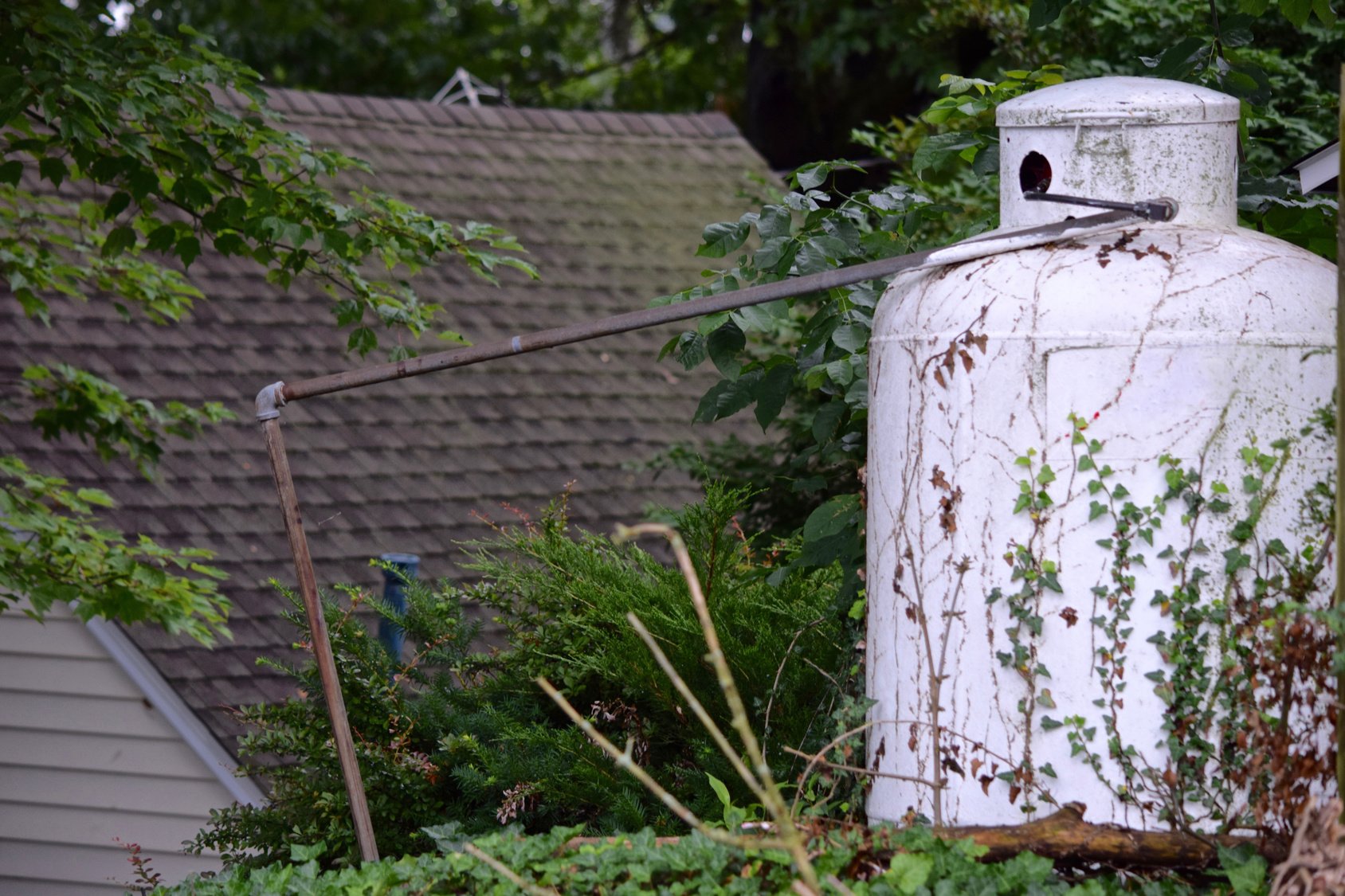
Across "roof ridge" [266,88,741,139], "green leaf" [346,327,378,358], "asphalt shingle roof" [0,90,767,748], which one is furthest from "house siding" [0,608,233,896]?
"roof ridge" [266,88,741,139]

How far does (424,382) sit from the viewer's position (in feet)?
28.8

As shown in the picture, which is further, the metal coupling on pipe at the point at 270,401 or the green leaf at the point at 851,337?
the green leaf at the point at 851,337

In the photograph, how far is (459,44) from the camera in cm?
1956

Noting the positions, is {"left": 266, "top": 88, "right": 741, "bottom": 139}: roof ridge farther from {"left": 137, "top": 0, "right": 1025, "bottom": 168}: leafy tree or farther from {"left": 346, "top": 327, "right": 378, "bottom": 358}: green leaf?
{"left": 346, "top": 327, "right": 378, "bottom": 358}: green leaf

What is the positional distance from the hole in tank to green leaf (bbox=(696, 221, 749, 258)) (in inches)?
31.2

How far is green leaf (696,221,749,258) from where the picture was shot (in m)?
3.74

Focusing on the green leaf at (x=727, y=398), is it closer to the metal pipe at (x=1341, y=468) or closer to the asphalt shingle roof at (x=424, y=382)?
the metal pipe at (x=1341, y=468)

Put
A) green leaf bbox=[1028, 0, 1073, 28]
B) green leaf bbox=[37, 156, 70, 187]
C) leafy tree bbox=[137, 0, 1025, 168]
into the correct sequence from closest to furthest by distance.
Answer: green leaf bbox=[1028, 0, 1073, 28], green leaf bbox=[37, 156, 70, 187], leafy tree bbox=[137, 0, 1025, 168]

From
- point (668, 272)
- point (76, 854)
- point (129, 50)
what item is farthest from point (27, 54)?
point (668, 272)

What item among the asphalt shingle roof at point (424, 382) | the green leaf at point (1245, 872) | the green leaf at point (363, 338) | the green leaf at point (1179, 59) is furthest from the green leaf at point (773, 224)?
the asphalt shingle roof at point (424, 382)

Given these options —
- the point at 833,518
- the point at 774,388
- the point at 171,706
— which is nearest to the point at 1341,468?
the point at 833,518

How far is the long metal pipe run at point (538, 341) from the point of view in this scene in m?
2.97

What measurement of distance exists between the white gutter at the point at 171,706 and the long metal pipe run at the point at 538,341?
329 centimetres

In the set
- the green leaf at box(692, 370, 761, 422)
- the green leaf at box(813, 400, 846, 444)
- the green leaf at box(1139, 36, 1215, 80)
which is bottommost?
the green leaf at box(813, 400, 846, 444)
